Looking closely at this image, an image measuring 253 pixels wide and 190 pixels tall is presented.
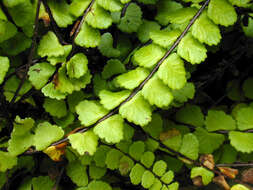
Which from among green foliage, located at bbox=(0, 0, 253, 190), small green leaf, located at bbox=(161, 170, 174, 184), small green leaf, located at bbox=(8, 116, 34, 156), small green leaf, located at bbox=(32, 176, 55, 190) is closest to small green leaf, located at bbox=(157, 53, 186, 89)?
green foliage, located at bbox=(0, 0, 253, 190)

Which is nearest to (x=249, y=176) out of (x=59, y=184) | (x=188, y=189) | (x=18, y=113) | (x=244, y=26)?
Result: (x=188, y=189)

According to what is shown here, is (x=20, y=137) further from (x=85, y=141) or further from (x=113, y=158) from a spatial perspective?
(x=113, y=158)

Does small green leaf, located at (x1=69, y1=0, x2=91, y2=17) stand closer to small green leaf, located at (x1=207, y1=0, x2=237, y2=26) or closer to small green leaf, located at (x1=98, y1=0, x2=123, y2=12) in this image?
small green leaf, located at (x1=98, y1=0, x2=123, y2=12)

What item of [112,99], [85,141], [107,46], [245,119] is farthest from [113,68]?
[245,119]

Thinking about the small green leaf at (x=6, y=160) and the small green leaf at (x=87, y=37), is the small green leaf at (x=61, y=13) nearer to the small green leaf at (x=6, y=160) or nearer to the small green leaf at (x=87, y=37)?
the small green leaf at (x=87, y=37)

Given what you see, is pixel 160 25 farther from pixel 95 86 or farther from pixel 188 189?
pixel 188 189

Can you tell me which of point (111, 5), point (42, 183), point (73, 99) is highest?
point (111, 5)

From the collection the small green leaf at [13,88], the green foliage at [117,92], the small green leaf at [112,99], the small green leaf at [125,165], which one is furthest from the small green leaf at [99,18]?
the small green leaf at [125,165]
